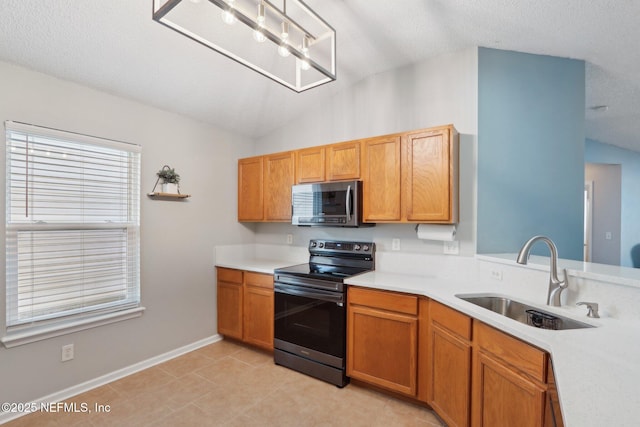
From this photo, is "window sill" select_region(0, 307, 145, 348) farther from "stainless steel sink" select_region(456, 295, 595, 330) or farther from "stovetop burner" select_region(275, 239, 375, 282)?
"stainless steel sink" select_region(456, 295, 595, 330)

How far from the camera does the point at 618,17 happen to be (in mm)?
1856

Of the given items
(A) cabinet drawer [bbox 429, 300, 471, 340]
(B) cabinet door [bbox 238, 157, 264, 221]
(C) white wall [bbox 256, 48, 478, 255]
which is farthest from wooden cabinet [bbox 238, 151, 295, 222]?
(A) cabinet drawer [bbox 429, 300, 471, 340]

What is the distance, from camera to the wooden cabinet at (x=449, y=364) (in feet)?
5.86

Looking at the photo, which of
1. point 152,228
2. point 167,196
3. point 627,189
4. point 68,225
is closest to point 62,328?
point 68,225

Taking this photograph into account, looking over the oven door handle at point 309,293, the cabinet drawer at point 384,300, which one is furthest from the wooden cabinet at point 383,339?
the oven door handle at point 309,293

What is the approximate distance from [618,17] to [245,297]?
3.64 meters

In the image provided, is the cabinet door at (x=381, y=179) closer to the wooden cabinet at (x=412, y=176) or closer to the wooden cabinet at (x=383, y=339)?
the wooden cabinet at (x=412, y=176)

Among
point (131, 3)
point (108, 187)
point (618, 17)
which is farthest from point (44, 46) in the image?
point (618, 17)

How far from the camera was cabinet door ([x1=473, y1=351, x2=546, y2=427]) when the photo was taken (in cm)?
133

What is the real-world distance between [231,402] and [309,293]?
102 centimetres

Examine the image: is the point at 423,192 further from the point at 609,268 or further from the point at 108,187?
the point at 108,187

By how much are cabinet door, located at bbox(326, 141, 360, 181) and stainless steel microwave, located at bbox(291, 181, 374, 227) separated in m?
0.10

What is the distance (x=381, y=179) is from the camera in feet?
8.78

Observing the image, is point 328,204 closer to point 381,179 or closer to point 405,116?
point 381,179
